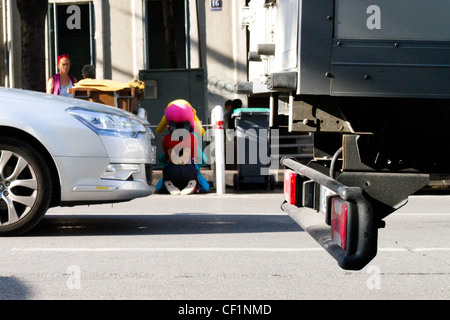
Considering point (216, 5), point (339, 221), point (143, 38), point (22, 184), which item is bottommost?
point (22, 184)

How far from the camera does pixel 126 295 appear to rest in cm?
540

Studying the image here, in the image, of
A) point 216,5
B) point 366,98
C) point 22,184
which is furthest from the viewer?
point 216,5

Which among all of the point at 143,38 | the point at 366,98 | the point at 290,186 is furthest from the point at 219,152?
the point at 366,98

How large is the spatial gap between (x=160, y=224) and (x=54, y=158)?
1669 millimetres

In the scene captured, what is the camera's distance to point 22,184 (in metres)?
7.67

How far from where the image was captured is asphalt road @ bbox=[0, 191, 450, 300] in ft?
18.2

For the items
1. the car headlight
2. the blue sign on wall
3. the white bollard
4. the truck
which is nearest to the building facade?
the blue sign on wall

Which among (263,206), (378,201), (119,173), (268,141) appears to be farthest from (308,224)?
(268,141)

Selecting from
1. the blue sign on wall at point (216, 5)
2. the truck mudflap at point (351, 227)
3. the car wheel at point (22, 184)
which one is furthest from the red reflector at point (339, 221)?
the blue sign on wall at point (216, 5)

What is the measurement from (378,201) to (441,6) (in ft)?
3.72

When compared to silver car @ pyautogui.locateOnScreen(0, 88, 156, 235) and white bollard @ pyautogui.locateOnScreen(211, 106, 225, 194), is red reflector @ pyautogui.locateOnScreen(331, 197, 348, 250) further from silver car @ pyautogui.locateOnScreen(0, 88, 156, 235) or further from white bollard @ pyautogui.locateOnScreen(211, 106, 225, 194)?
white bollard @ pyautogui.locateOnScreen(211, 106, 225, 194)

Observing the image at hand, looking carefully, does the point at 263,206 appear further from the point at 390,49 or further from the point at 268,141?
the point at 390,49

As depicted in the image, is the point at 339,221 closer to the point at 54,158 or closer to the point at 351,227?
the point at 351,227

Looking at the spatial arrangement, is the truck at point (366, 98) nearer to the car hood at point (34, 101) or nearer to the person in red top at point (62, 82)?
the car hood at point (34, 101)
